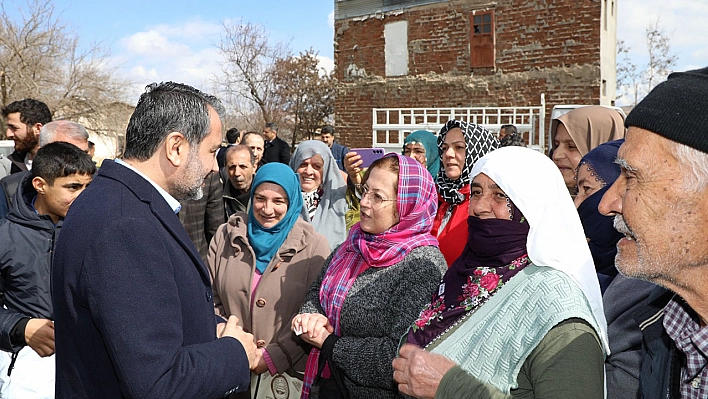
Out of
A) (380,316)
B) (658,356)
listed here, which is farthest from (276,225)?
(658,356)

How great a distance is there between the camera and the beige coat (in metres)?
3.24

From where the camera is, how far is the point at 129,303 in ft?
5.72

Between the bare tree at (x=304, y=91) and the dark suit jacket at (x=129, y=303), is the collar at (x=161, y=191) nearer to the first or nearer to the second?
the dark suit jacket at (x=129, y=303)

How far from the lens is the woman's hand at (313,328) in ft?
9.09

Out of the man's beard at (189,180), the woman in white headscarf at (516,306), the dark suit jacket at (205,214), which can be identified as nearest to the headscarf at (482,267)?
the woman in white headscarf at (516,306)

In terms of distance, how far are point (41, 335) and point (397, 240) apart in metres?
1.68

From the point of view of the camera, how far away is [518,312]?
1960 mm

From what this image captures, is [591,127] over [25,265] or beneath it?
over

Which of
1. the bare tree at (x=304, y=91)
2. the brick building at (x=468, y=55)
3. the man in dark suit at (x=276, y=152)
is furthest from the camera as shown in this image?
the bare tree at (x=304, y=91)

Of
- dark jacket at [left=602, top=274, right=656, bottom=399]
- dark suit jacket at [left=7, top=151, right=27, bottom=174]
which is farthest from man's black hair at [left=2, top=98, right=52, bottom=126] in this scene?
dark jacket at [left=602, top=274, right=656, bottom=399]

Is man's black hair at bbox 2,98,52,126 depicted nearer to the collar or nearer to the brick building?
the collar

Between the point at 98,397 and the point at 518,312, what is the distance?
1.44m

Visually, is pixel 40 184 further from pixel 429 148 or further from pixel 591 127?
pixel 591 127

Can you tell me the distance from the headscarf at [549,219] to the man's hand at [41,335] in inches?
80.2
